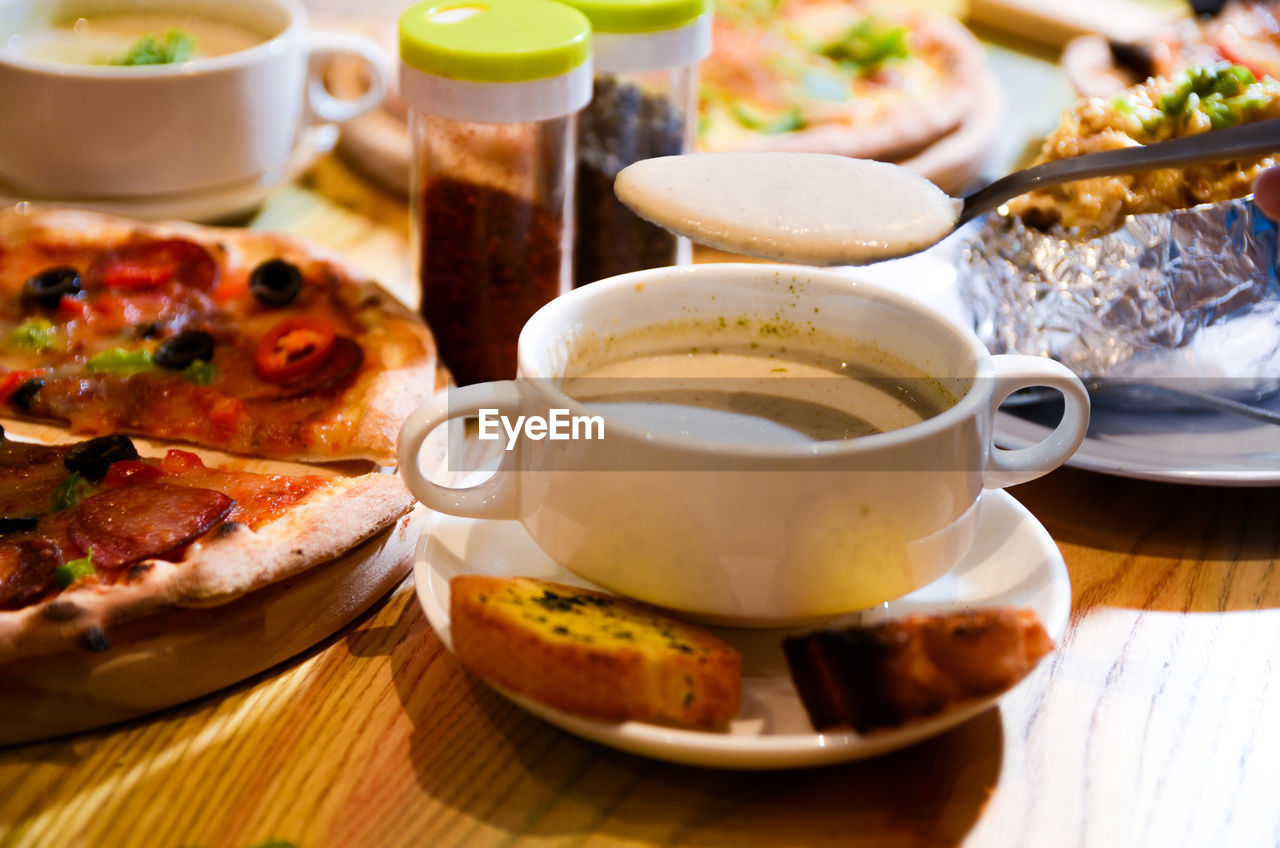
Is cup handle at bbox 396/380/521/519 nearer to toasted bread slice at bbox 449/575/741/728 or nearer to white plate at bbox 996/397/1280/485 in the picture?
toasted bread slice at bbox 449/575/741/728

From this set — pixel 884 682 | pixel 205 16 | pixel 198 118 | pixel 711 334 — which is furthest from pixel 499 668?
pixel 205 16

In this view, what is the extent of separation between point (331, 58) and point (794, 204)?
1.44 meters

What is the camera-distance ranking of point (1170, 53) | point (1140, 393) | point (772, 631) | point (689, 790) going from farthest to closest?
point (1170, 53), point (1140, 393), point (772, 631), point (689, 790)

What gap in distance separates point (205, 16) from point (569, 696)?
2128mm

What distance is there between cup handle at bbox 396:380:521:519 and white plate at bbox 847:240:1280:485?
0.49m

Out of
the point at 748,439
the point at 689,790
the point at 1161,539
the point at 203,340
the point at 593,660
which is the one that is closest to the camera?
the point at 593,660

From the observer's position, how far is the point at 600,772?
3.89 ft

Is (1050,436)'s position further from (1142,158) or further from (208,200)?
(208,200)

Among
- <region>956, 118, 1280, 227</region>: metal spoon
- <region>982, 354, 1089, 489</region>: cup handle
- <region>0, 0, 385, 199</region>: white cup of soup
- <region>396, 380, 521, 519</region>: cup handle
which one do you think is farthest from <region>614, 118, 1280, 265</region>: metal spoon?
<region>0, 0, 385, 199</region>: white cup of soup

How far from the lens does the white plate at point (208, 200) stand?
2277 millimetres

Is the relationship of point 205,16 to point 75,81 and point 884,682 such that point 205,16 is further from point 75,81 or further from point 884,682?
point 884,682

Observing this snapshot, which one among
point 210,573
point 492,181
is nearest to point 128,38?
point 492,181

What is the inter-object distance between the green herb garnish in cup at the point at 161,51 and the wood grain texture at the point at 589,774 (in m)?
1.45

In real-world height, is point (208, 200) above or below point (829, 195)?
below
